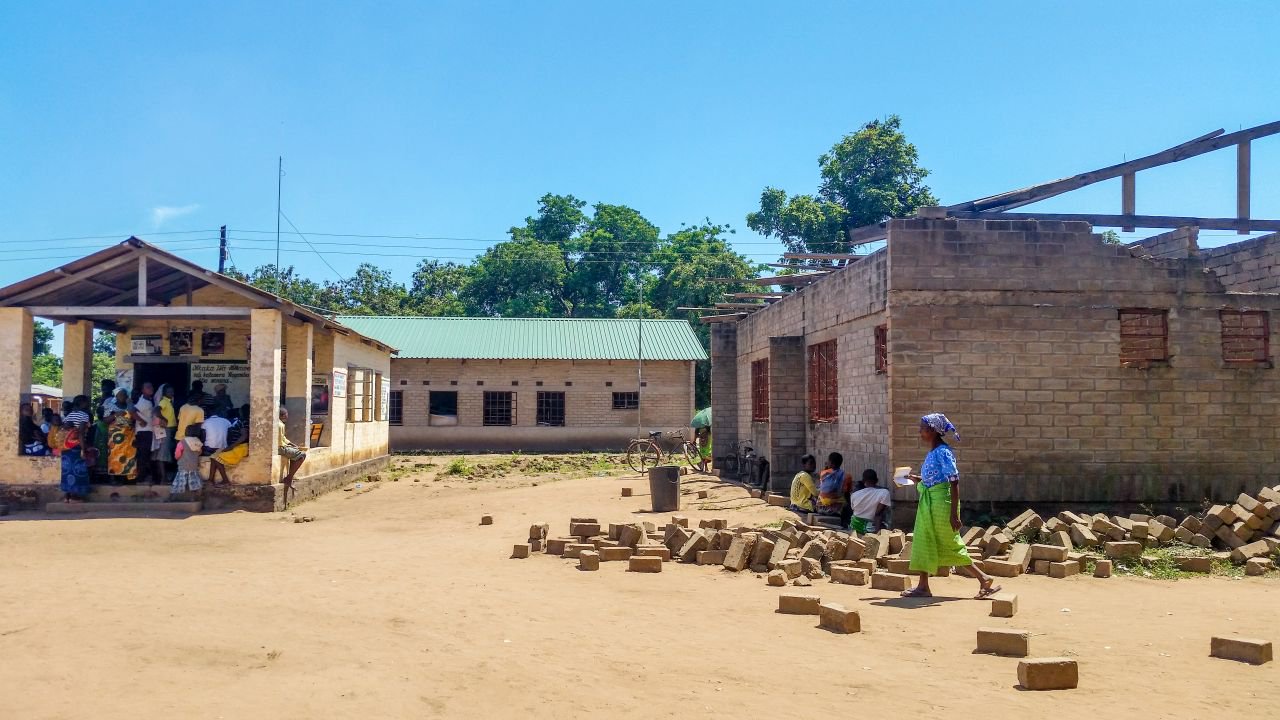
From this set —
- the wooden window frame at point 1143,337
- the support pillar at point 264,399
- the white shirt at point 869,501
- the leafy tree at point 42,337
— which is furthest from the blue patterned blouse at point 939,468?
the leafy tree at point 42,337

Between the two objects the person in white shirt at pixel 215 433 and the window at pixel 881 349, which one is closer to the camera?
the window at pixel 881 349

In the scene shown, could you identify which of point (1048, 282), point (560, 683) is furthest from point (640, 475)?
point (560, 683)

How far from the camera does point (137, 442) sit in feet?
48.2

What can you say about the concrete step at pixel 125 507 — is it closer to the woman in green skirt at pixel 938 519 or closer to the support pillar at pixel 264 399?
the support pillar at pixel 264 399

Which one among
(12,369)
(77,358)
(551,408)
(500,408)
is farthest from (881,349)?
(500,408)

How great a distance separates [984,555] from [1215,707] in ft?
15.9

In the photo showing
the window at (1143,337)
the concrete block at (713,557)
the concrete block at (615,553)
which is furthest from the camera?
the window at (1143,337)

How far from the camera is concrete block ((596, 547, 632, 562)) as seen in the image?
10070 mm

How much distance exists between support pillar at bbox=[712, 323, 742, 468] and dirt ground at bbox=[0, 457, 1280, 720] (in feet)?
35.5

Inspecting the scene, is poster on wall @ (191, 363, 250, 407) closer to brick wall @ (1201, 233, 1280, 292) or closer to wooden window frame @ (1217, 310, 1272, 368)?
wooden window frame @ (1217, 310, 1272, 368)

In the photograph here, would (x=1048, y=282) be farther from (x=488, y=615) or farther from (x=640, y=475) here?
(x=640, y=475)

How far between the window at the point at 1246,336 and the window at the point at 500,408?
21923 millimetres

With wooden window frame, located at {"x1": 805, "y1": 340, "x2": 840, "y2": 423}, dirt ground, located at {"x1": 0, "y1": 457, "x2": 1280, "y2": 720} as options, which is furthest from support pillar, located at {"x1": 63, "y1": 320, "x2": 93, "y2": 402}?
wooden window frame, located at {"x1": 805, "y1": 340, "x2": 840, "y2": 423}

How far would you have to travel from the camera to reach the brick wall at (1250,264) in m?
12.8
